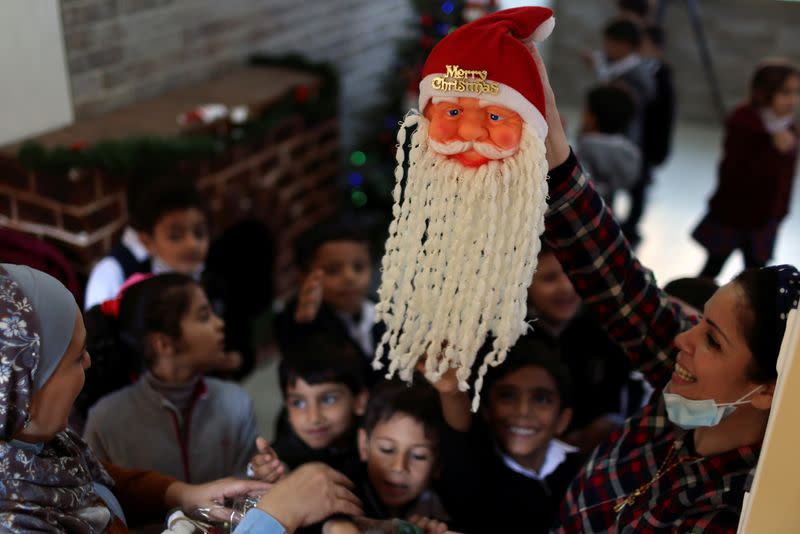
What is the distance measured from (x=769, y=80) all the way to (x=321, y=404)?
8.20 feet

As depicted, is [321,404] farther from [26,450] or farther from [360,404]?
[26,450]

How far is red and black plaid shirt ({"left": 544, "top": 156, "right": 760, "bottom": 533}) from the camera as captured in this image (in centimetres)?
118

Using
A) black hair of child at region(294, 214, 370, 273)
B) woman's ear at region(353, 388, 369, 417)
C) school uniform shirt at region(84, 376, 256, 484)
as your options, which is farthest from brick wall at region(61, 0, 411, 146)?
woman's ear at region(353, 388, 369, 417)

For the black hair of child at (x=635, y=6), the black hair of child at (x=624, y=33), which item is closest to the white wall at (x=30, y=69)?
the black hair of child at (x=624, y=33)

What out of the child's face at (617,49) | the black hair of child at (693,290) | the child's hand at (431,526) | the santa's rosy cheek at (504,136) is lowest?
the child's hand at (431,526)

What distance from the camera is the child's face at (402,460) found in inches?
63.7

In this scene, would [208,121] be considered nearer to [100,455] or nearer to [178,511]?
[100,455]

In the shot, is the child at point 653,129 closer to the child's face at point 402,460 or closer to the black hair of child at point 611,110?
the black hair of child at point 611,110

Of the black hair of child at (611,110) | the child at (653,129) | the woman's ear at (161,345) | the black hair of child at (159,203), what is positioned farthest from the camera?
the child at (653,129)

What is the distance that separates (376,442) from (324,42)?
2999 millimetres

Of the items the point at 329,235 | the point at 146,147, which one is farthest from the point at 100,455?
the point at 146,147

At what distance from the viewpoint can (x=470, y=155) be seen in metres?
1.15

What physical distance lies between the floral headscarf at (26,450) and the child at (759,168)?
2.95 m

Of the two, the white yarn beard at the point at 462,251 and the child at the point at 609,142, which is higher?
the white yarn beard at the point at 462,251
